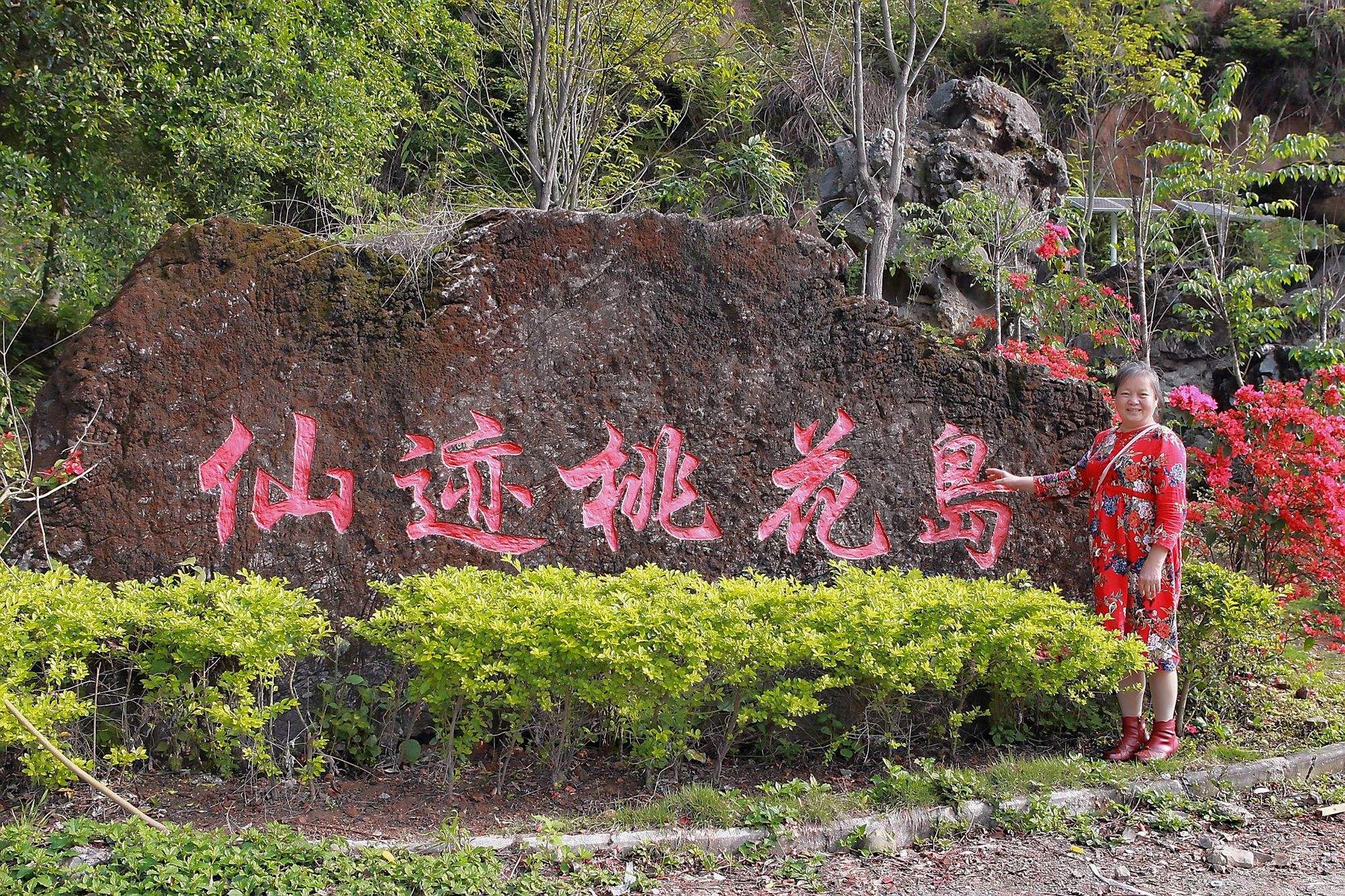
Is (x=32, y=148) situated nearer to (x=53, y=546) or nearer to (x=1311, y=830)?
(x=53, y=546)

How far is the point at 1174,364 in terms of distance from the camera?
12.6 metres

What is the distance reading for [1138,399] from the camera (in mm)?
3867

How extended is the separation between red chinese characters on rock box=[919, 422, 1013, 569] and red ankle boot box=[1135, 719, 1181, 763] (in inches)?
35.5

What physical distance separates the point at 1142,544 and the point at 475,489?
2613 mm

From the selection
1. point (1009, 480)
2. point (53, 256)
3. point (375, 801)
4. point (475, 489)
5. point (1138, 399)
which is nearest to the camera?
point (375, 801)

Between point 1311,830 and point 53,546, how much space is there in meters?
4.62

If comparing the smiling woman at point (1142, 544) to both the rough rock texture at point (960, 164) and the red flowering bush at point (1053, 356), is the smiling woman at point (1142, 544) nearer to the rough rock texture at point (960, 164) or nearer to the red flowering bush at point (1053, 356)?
the red flowering bush at point (1053, 356)

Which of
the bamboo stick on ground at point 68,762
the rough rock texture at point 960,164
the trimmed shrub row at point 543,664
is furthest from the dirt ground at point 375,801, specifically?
the rough rock texture at point 960,164

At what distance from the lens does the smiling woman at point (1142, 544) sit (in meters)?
3.78

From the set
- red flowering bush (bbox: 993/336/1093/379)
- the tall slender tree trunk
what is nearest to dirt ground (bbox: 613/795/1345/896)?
red flowering bush (bbox: 993/336/1093/379)

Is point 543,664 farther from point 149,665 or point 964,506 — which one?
point 964,506

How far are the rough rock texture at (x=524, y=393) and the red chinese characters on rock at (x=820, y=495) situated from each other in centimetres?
4

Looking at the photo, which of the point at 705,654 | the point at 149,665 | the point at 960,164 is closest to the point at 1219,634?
the point at 705,654

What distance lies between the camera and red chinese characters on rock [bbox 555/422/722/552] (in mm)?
4172
